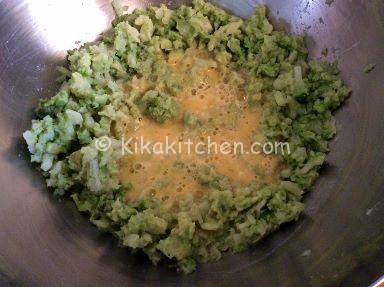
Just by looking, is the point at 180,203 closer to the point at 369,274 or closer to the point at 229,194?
the point at 229,194

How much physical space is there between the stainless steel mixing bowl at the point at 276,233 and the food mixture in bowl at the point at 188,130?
83 millimetres

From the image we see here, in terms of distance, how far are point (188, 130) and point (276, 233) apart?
669mm

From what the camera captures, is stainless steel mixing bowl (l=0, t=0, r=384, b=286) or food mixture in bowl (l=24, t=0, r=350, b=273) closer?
stainless steel mixing bowl (l=0, t=0, r=384, b=286)

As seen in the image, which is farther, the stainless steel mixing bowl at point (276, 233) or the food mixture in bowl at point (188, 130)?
the food mixture in bowl at point (188, 130)

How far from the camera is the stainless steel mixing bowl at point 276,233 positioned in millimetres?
2051

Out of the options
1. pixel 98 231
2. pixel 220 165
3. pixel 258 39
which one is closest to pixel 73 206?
pixel 98 231

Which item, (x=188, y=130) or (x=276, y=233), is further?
(x=188, y=130)

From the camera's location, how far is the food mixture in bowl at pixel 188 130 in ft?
7.22

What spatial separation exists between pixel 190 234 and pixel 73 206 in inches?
25.2

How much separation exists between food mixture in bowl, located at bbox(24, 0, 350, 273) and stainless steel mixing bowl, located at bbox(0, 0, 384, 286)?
8 cm

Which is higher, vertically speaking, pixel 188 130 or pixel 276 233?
pixel 188 130

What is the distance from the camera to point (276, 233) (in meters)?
2.28

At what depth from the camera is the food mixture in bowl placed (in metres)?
2.20

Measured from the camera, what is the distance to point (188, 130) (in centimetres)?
252
